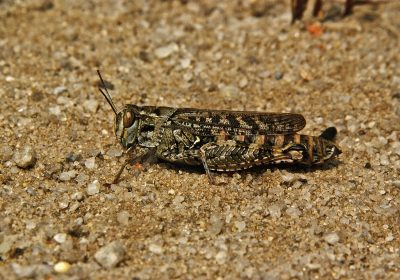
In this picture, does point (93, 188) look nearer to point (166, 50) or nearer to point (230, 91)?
point (230, 91)

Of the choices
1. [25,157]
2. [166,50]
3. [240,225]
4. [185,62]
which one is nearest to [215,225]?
[240,225]

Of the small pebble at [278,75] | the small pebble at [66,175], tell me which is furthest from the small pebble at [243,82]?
the small pebble at [66,175]

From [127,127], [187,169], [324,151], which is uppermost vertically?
[127,127]

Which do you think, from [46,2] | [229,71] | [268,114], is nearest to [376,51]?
[229,71]

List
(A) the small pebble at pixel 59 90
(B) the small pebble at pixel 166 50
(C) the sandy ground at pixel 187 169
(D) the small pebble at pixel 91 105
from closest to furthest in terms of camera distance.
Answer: (C) the sandy ground at pixel 187 169, (D) the small pebble at pixel 91 105, (A) the small pebble at pixel 59 90, (B) the small pebble at pixel 166 50

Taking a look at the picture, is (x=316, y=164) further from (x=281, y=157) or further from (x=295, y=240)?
(x=295, y=240)

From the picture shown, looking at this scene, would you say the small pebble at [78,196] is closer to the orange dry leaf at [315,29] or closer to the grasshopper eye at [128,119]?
the grasshopper eye at [128,119]

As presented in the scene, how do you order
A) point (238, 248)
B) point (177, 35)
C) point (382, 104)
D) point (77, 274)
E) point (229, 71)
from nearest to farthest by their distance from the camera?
point (77, 274) → point (238, 248) → point (382, 104) → point (229, 71) → point (177, 35)
